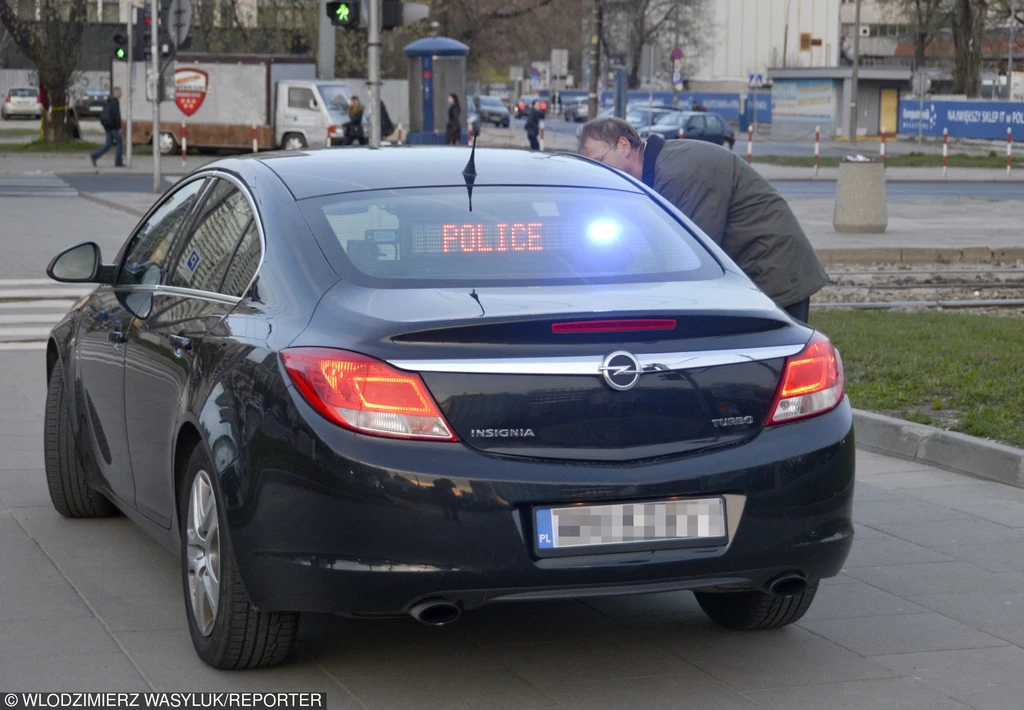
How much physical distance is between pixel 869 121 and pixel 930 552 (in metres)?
60.5

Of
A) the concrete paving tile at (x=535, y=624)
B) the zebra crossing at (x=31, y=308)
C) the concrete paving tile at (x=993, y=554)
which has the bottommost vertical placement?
the zebra crossing at (x=31, y=308)

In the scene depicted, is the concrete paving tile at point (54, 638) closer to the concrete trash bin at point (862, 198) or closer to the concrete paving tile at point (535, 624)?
the concrete paving tile at point (535, 624)

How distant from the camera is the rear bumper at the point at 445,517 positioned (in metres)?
3.79

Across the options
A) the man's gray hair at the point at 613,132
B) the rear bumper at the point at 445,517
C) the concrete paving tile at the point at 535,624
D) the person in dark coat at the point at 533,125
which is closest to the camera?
the rear bumper at the point at 445,517

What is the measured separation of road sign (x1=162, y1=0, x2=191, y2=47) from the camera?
2534 centimetres

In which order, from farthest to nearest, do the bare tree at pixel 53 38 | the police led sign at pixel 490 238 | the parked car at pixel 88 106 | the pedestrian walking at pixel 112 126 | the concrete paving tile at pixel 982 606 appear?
the parked car at pixel 88 106 → the bare tree at pixel 53 38 → the pedestrian walking at pixel 112 126 → the concrete paving tile at pixel 982 606 → the police led sign at pixel 490 238

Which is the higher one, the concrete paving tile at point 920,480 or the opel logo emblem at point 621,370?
the opel logo emblem at point 621,370

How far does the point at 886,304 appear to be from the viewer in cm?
1408

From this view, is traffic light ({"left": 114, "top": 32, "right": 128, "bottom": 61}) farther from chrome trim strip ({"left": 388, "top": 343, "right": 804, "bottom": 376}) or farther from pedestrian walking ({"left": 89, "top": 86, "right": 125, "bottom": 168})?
chrome trim strip ({"left": 388, "top": 343, "right": 804, "bottom": 376})

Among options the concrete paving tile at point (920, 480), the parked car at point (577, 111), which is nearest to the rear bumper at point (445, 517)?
the concrete paving tile at point (920, 480)

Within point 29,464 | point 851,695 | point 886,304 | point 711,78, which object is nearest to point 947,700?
point 851,695

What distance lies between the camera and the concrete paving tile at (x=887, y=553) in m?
5.71

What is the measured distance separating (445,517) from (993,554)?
286 centimetres

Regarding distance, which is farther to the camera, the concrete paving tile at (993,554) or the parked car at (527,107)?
the parked car at (527,107)
